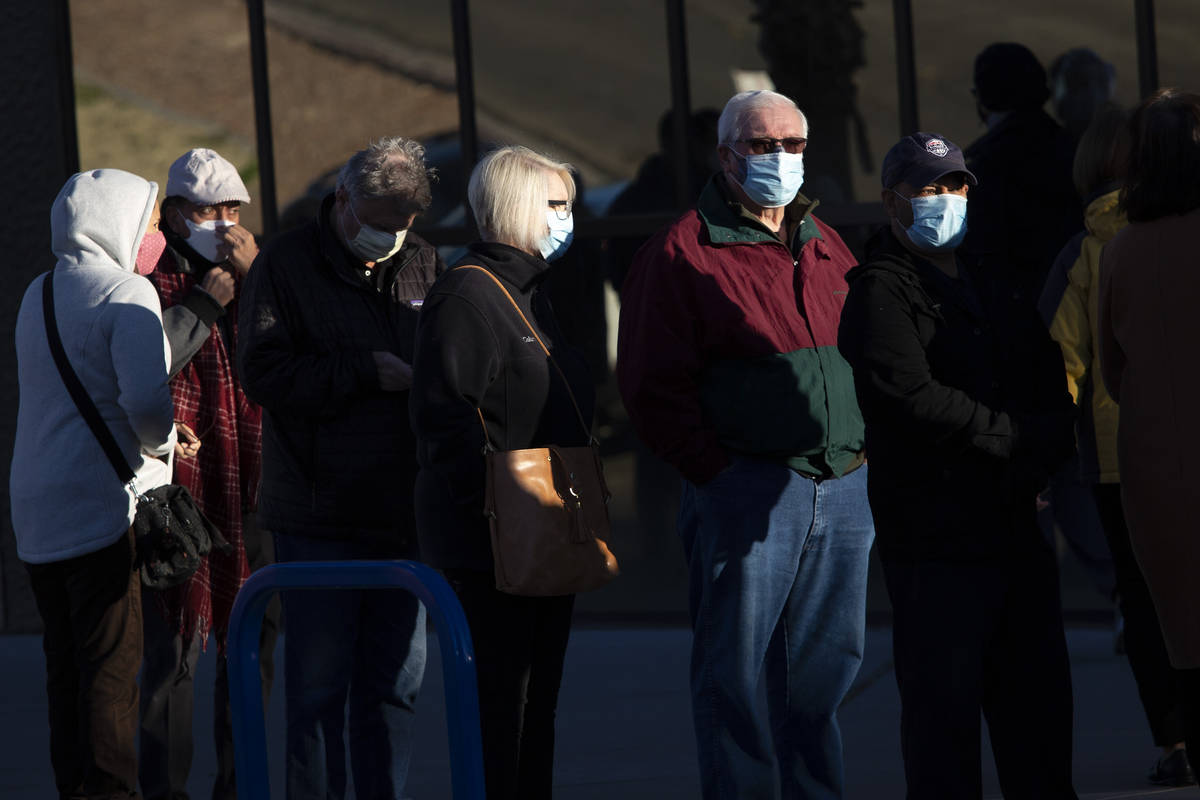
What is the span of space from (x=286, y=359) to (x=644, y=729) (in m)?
2.33

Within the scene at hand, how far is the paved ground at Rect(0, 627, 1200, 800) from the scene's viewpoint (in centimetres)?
547

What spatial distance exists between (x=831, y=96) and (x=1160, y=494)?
4.33 meters

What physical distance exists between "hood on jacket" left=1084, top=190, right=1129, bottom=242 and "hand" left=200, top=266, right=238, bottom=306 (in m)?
2.55

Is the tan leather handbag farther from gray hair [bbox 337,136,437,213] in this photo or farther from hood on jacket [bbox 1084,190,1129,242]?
hood on jacket [bbox 1084,190,1129,242]

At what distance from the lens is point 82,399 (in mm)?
4668

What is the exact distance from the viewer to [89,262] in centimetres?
473

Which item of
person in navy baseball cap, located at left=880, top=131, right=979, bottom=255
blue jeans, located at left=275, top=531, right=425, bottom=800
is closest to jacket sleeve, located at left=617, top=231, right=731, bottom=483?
person in navy baseball cap, located at left=880, top=131, right=979, bottom=255

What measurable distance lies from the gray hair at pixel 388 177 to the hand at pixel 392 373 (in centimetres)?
41

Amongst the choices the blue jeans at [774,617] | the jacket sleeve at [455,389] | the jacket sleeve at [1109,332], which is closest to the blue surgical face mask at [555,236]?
the jacket sleeve at [455,389]

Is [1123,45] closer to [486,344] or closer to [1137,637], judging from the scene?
[1137,637]

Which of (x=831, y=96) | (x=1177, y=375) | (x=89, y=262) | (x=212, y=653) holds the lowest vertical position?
(x=212, y=653)

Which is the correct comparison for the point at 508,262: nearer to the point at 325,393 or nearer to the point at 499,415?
the point at 499,415

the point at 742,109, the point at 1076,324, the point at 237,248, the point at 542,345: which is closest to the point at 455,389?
the point at 542,345

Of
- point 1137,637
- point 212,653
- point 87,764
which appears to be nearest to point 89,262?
point 87,764
